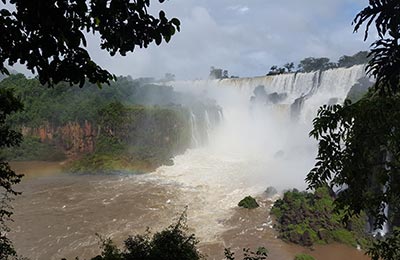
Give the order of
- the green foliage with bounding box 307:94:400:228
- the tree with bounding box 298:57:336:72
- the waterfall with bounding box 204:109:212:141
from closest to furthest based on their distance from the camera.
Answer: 1. the green foliage with bounding box 307:94:400:228
2. the waterfall with bounding box 204:109:212:141
3. the tree with bounding box 298:57:336:72

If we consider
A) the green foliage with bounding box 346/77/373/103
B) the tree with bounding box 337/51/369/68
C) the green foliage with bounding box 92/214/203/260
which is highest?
the tree with bounding box 337/51/369/68

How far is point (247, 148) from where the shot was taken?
32844 mm

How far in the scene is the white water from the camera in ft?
64.0

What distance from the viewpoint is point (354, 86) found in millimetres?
27391

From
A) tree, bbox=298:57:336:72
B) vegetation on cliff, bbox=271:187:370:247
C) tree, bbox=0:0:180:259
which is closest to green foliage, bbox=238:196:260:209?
vegetation on cliff, bbox=271:187:370:247

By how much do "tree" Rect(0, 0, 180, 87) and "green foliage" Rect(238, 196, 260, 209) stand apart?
623 inches

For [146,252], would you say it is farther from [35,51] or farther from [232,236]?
[232,236]

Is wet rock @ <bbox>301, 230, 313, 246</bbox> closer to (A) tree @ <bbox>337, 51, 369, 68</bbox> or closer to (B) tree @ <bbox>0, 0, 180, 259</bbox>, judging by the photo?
(B) tree @ <bbox>0, 0, 180, 259</bbox>

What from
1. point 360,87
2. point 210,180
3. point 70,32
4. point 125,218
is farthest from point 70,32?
point 360,87

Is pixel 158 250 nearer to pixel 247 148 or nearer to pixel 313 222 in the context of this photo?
pixel 313 222

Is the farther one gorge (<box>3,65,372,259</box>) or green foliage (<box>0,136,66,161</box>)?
green foliage (<box>0,136,66,161</box>)

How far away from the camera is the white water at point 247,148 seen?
19.5 meters

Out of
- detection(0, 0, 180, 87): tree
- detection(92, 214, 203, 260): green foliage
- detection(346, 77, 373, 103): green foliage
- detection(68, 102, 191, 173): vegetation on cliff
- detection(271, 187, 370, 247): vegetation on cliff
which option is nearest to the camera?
detection(0, 0, 180, 87): tree

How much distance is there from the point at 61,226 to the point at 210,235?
21.1 feet
